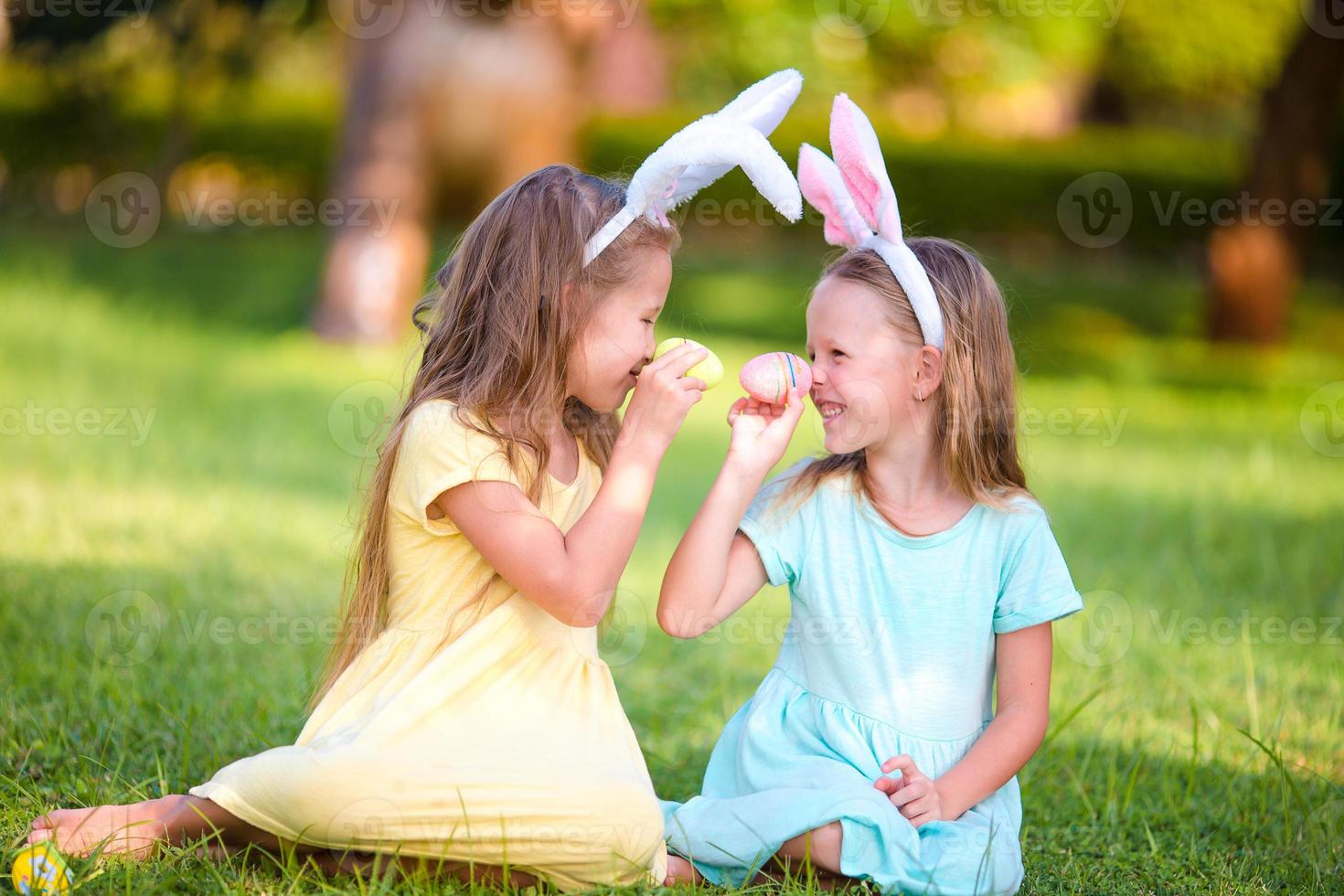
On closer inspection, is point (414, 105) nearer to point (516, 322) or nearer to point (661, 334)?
point (661, 334)

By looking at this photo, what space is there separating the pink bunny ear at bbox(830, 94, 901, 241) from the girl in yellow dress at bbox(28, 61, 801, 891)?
117 millimetres

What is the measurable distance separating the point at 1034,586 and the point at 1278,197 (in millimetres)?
9099

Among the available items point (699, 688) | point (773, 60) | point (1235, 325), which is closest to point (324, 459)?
point (699, 688)

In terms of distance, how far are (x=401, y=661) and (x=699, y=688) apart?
158cm

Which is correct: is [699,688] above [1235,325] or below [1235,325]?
below

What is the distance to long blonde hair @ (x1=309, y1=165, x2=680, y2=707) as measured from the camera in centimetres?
254

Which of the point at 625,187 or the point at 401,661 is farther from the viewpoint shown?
the point at 625,187

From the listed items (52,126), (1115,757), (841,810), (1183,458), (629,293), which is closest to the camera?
(841,810)

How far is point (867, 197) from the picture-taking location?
2.66m

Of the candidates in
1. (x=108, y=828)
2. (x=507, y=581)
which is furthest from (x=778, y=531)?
(x=108, y=828)

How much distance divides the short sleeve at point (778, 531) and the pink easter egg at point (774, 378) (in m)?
0.23

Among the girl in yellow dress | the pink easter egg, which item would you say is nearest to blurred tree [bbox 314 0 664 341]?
the girl in yellow dress

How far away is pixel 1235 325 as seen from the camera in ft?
35.9

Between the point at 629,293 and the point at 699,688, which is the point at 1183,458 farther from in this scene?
the point at 629,293
